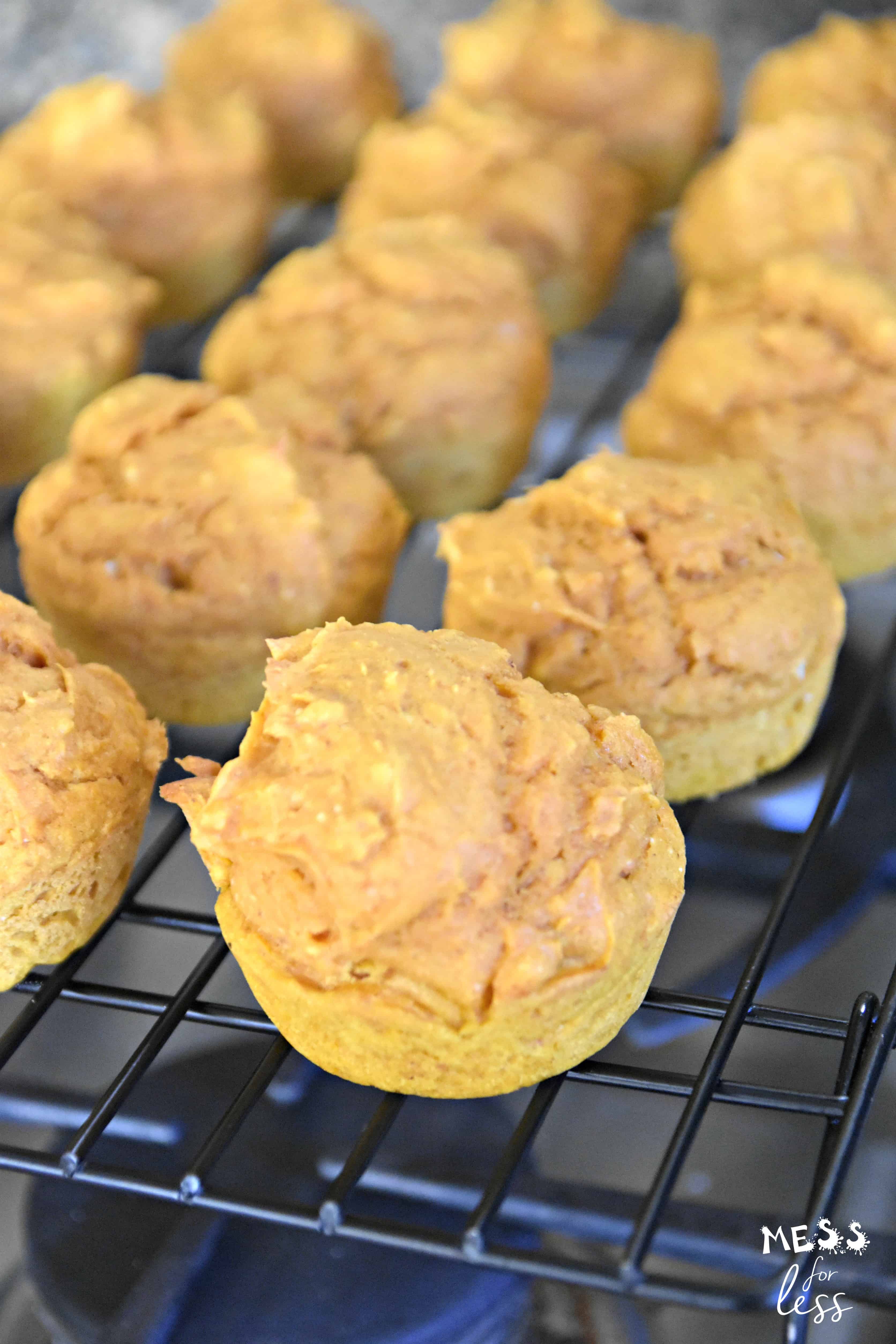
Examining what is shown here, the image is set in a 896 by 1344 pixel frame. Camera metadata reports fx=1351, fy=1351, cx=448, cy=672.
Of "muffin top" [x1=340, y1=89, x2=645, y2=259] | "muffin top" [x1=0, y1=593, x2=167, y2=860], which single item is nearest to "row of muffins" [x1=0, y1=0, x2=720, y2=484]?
"muffin top" [x1=340, y1=89, x2=645, y2=259]

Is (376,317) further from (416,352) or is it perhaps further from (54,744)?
(54,744)

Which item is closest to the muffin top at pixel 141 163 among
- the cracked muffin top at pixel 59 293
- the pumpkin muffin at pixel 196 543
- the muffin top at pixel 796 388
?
the cracked muffin top at pixel 59 293

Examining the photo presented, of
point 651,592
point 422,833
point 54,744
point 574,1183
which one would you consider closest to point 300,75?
point 651,592

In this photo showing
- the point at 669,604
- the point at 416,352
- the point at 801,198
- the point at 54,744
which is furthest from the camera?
the point at 801,198

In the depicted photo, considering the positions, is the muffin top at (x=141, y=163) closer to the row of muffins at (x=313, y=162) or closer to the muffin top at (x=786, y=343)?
the row of muffins at (x=313, y=162)

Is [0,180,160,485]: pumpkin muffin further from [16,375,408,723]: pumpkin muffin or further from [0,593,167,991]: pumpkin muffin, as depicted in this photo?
[0,593,167,991]: pumpkin muffin
